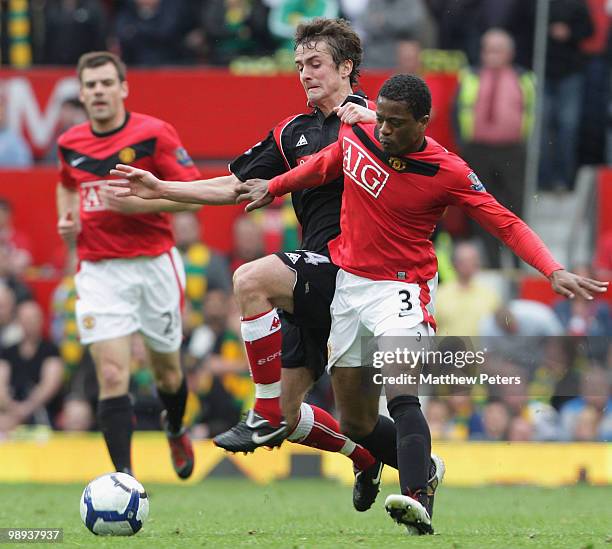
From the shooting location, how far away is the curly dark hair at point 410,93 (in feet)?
23.8

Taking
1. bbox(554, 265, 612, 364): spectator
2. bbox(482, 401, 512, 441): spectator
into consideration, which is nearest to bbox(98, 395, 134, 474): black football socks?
bbox(482, 401, 512, 441): spectator

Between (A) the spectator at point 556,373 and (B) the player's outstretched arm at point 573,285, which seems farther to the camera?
(A) the spectator at point 556,373

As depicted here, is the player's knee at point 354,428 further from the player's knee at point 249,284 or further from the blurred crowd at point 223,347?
the blurred crowd at point 223,347

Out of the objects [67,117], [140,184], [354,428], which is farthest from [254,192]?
[67,117]

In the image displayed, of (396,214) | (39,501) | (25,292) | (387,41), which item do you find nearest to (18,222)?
(25,292)

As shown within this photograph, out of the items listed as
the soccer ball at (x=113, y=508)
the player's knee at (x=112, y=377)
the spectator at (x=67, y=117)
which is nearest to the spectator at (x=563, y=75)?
the spectator at (x=67, y=117)

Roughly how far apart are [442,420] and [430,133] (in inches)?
146

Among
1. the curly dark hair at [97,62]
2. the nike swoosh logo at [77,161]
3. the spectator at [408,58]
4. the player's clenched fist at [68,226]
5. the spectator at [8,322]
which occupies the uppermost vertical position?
the curly dark hair at [97,62]

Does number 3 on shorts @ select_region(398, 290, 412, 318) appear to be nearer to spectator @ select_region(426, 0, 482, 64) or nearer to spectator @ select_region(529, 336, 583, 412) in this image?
spectator @ select_region(529, 336, 583, 412)

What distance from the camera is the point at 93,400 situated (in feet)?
46.8

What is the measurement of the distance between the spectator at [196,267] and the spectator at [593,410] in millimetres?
3477

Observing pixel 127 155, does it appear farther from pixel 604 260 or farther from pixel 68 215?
pixel 604 260

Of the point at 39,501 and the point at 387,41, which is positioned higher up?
the point at 387,41

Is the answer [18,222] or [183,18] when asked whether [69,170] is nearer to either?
[18,222]
